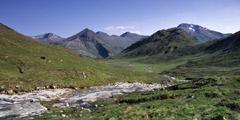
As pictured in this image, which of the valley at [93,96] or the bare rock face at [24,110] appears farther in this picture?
the bare rock face at [24,110]

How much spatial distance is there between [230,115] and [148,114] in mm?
9208

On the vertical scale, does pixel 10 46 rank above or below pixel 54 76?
above

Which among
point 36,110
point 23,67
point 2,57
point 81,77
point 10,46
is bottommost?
point 36,110

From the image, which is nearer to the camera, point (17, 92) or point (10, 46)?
point (17, 92)

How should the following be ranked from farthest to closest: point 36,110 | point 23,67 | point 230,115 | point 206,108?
point 23,67
point 36,110
point 206,108
point 230,115

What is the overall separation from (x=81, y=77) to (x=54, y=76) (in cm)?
1131

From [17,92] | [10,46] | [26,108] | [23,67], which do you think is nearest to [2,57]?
[23,67]

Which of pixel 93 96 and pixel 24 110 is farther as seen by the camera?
pixel 93 96

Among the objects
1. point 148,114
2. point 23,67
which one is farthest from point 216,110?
point 23,67

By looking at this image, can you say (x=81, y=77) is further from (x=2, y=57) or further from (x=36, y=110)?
(x=36, y=110)

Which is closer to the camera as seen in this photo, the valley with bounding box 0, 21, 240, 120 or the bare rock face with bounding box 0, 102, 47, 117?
the valley with bounding box 0, 21, 240, 120

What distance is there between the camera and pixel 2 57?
64562mm

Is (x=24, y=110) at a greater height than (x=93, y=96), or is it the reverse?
(x=24, y=110)

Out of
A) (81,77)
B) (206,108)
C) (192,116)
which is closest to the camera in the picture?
(192,116)
